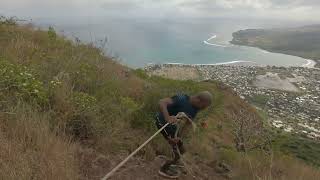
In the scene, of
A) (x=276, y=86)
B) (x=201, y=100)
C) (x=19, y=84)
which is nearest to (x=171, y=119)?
(x=201, y=100)

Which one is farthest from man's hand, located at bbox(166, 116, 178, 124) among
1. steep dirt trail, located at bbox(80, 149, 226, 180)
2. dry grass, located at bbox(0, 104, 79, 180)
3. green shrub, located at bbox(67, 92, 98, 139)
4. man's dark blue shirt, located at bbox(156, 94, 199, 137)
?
dry grass, located at bbox(0, 104, 79, 180)

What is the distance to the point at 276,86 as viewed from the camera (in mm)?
84688

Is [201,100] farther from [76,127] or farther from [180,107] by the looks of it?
[76,127]

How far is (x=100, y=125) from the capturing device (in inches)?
220

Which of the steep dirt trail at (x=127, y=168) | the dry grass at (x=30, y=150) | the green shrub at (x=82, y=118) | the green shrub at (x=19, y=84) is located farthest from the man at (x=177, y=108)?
the green shrub at (x=19, y=84)

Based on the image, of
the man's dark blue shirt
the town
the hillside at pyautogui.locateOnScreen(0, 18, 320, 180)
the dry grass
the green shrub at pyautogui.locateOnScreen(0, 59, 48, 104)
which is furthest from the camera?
the town

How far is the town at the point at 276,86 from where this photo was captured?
51.8 metres

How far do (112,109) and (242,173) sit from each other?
8.16 feet

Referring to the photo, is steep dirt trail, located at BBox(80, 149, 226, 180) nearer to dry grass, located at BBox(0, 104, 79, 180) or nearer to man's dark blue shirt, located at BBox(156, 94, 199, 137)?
dry grass, located at BBox(0, 104, 79, 180)

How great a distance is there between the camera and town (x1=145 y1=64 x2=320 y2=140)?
51.8m

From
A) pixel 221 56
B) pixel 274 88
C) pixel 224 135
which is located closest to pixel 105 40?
pixel 224 135

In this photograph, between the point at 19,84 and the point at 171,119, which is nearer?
the point at 19,84

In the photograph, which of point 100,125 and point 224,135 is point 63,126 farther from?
point 224,135

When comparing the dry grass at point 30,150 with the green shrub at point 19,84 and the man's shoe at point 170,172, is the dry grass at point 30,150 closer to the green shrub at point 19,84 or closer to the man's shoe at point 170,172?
the green shrub at point 19,84
